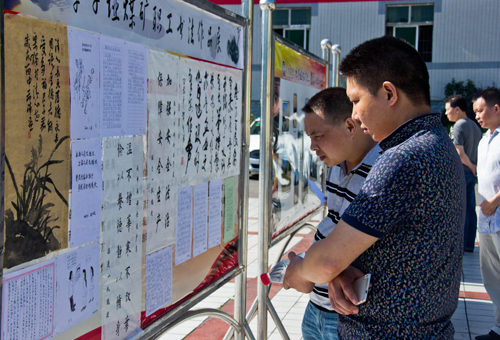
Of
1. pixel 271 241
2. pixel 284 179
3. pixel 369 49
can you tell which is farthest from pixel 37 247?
pixel 284 179

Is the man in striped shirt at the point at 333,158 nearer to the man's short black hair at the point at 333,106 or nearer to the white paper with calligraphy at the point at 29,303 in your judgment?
the man's short black hair at the point at 333,106

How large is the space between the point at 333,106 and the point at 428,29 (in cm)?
1746

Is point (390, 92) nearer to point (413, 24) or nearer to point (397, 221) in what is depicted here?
point (397, 221)

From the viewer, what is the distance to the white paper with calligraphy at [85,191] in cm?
134

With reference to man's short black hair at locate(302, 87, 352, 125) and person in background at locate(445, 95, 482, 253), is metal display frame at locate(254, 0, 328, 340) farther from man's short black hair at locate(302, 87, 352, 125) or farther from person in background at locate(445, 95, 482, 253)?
person in background at locate(445, 95, 482, 253)

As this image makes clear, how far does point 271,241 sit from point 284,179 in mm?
473

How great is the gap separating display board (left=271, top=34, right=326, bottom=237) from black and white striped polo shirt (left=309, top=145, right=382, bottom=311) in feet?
2.79

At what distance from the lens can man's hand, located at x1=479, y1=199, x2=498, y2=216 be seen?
335 centimetres

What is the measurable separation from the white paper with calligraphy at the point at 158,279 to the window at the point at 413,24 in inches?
695

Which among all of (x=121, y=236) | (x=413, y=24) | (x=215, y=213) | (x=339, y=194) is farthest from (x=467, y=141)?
(x=413, y=24)

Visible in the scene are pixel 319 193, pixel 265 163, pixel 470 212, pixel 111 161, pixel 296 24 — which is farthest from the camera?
pixel 296 24

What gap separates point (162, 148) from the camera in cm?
171

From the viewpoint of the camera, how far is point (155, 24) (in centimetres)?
166

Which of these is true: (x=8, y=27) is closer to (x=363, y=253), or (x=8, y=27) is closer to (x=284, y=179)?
(x=363, y=253)
